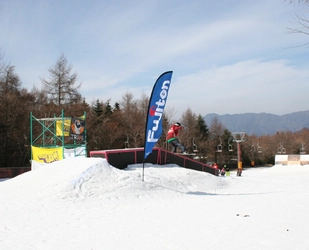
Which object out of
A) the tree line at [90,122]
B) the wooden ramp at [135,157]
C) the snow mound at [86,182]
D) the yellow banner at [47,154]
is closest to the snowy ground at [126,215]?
the snow mound at [86,182]

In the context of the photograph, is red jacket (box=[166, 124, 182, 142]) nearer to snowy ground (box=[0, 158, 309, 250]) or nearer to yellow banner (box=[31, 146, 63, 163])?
snowy ground (box=[0, 158, 309, 250])

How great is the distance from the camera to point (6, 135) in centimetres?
3412

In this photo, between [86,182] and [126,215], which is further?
[86,182]

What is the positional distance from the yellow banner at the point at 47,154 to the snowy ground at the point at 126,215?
4409 mm

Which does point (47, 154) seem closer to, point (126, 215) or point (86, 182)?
point (86, 182)

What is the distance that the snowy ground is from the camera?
22.4 feet

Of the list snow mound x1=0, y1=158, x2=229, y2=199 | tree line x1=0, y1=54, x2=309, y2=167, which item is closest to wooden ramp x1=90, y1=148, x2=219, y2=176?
snow mound x1=0, y1=158, x2=229, y2=199

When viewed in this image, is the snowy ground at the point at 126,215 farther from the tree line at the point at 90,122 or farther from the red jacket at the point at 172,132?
the tree line at the point at 90,122

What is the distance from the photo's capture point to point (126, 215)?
9.82m

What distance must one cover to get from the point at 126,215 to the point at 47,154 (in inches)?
490

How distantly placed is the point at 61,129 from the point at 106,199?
38.2ft

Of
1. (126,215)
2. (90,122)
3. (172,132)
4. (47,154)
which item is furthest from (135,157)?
(90,122)

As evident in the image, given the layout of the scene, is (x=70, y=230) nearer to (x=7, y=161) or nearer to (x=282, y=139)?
(x=7, y=161)

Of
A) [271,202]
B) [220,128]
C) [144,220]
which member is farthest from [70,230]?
[220,128]
